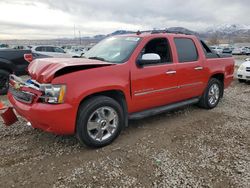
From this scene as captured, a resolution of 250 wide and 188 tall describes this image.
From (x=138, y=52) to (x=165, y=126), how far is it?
1.61 meters

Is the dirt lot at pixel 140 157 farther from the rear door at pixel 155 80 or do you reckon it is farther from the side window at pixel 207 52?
the side window at pixel 207 52

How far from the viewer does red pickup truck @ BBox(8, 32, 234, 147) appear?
3445 millimetres

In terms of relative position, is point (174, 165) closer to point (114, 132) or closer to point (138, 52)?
point (114, 132)

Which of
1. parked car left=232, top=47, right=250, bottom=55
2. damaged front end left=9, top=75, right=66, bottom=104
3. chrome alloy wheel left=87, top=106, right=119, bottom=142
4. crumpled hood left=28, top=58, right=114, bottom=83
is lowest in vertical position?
chrome alloy wheel left=87, top=106, right=119, bottom=142

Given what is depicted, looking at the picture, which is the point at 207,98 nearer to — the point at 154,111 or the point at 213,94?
the point at 213,94

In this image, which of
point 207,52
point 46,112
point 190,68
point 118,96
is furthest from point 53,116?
point 207,52

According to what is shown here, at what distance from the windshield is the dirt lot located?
1.39 m

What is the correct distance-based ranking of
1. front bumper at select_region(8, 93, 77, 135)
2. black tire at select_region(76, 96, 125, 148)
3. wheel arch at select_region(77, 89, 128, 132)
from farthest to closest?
wheel arch at select_region(77, 89, 128, 132), black tire at select_region(76, 96, 125, 148), front bumper at select_region(8, 93, 77, 135)

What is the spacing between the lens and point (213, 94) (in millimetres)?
6207

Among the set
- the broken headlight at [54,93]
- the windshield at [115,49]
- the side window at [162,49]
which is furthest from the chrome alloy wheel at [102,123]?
the side window at [162,49]

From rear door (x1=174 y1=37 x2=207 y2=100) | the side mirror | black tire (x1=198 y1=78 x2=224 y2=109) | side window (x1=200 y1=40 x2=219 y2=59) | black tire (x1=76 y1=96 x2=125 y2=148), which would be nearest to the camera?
black tire (x1=76 y1=96 x2=125 y2=148)

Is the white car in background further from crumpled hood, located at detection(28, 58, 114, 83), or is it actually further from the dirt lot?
crumpled hood, located at detection(28, 58, 114, 83)

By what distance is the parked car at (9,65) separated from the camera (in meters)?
7.66

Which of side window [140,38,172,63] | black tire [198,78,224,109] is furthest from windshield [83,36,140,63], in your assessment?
black tire [198,78,224,109]
